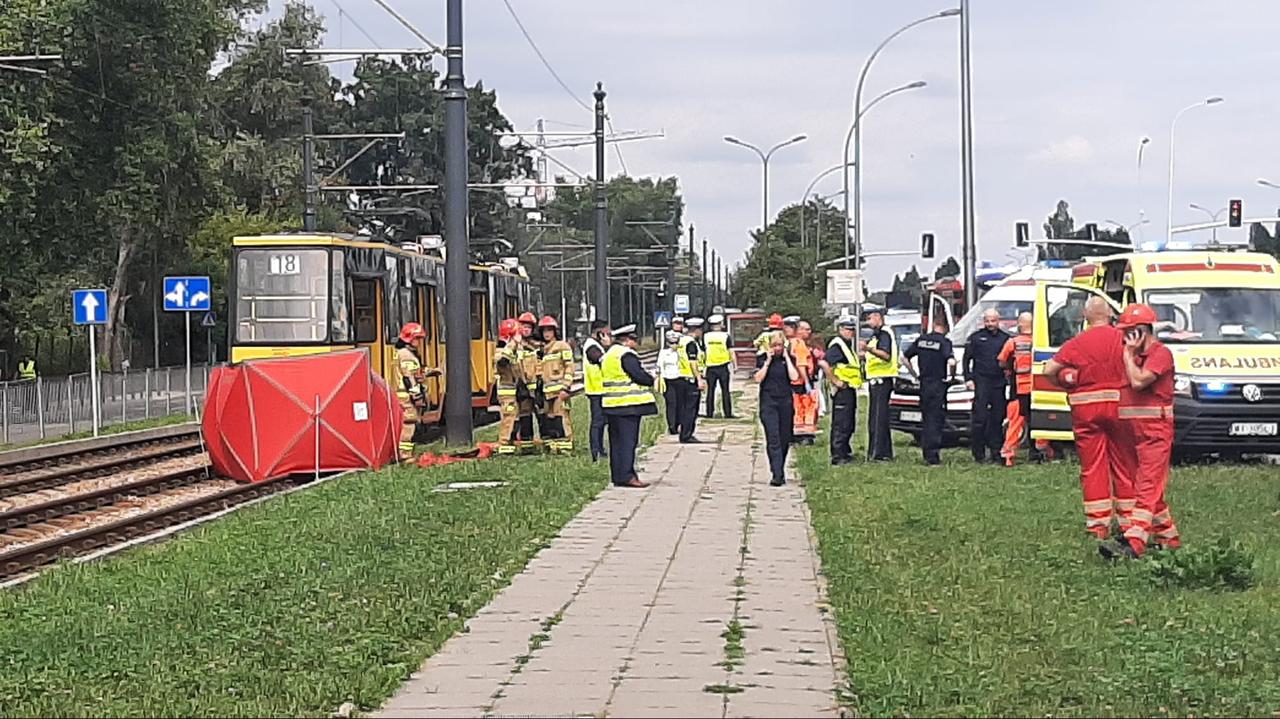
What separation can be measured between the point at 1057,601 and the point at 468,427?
1581 centimetres

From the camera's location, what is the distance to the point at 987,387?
2169cm

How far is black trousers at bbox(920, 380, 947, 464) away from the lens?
21453 mm

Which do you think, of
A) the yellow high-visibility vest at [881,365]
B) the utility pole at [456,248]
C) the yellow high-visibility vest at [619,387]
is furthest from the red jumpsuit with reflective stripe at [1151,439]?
the utility pole at [456,248]

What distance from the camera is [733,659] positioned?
9.03 m

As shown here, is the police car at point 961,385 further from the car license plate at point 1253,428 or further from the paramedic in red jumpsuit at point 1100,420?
the paramedic in red jumpsuit at point 1100,420

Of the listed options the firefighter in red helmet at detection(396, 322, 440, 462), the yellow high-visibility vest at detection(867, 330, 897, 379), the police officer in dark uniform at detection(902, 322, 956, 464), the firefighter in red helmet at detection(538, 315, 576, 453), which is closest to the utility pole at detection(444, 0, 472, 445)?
the firefighter in red helmet at detection(396, 322, 440, 462)

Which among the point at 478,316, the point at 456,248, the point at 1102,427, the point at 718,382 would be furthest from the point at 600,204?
the point at 1102,427

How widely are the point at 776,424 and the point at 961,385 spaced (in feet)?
17.3

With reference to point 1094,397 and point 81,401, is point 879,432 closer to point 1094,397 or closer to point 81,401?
point 1094,397

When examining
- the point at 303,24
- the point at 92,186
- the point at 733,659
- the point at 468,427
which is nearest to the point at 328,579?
the point at 733,659

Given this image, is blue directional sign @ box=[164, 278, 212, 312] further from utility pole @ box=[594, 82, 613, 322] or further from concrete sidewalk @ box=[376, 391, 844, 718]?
concrete sidewalk @ box=[376, 391, 844, 718]

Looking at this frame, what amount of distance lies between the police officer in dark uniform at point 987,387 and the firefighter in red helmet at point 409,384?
658 centimetres

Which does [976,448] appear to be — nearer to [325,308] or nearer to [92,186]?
[325,308]

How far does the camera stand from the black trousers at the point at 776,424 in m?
19.1
